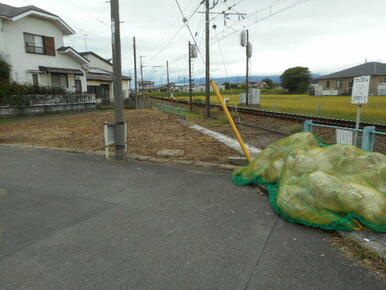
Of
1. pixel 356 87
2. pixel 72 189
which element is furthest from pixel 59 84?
pixel 356 87

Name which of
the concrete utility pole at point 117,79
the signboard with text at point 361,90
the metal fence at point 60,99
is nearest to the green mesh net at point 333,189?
the signboard with text at point 361,90

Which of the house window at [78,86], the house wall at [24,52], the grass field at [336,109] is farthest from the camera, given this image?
the house window at [78,86]

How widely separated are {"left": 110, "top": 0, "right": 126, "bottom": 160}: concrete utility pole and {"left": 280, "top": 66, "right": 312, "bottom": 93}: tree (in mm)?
68962

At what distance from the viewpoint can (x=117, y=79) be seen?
6762 millimetres

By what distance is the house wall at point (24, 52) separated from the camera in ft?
66.0

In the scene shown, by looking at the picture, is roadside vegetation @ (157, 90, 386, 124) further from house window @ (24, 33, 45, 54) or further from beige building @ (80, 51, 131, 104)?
house window @ (24, 33, 45, 54)

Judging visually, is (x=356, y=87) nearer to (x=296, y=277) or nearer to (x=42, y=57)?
(x=296, y=277)

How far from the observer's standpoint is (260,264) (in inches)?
105

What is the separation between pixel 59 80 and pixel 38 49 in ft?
9.76

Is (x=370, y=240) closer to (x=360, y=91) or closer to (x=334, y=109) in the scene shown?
(x=360, y=91)

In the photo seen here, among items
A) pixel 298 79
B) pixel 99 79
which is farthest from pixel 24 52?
pixel 298 79

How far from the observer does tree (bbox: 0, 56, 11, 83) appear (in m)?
19.0

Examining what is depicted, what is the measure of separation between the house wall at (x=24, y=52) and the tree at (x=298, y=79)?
58281 mm

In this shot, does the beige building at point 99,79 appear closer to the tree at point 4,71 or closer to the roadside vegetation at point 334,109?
the tree at point 4,71
